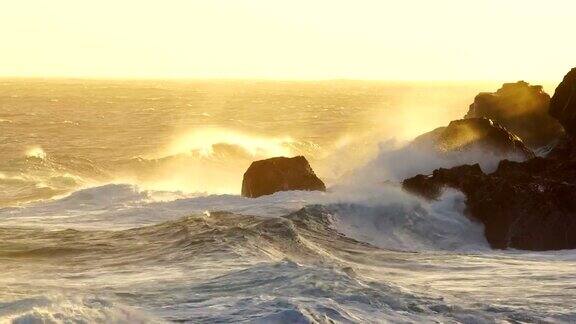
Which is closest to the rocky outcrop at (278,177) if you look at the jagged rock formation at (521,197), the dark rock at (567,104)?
the jagged rock formation at (521,197)

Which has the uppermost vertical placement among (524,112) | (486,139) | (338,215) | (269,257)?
(524,112)

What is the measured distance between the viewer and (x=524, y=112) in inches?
1368

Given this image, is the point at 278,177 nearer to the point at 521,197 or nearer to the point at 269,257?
the point at 521,197

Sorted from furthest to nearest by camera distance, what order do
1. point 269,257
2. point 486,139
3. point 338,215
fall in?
point 486,139
point 338,215
point 269,257

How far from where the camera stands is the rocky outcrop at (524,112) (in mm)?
34281

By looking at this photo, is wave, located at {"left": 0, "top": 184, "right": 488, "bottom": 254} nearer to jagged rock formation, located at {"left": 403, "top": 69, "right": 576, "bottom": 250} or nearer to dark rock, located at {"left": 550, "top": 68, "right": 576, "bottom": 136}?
jagged rock formation, located at {"left": 403, "top": 69, "right": 576, "bottom": 250}

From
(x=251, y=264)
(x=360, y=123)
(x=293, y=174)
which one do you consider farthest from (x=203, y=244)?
(x=360, y=123)

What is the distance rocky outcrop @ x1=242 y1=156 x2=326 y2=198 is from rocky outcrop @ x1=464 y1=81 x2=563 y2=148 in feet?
35.5

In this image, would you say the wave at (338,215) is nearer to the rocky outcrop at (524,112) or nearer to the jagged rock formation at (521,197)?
the jagged rock formation at (521,197)

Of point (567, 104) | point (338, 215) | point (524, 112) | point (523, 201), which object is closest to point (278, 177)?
point (338, 215)

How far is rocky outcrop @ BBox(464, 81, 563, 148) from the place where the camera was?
3428 centimetres

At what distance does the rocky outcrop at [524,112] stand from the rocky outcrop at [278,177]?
10822 mm

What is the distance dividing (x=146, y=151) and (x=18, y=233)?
3641 cm

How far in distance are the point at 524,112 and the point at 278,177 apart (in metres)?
13.0
